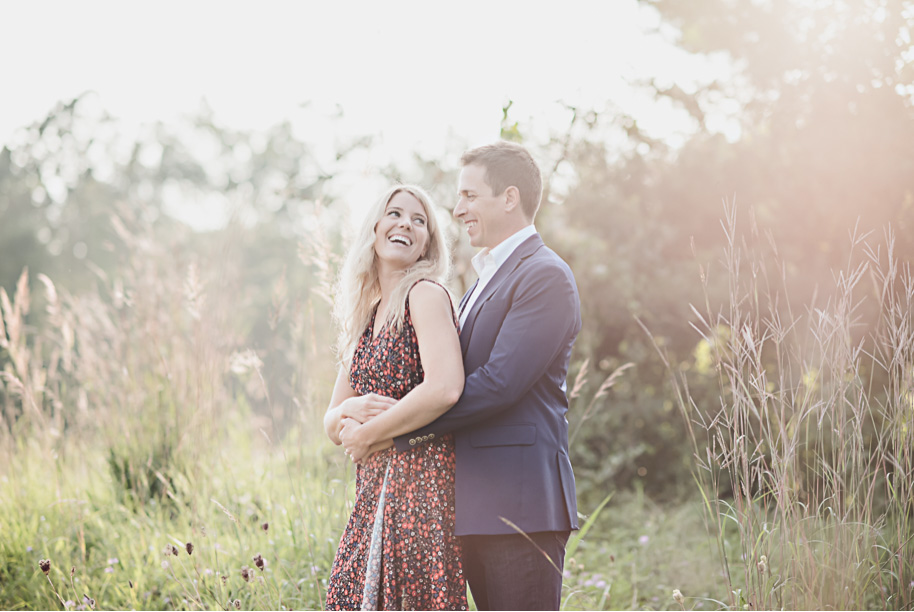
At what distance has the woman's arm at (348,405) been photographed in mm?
2166

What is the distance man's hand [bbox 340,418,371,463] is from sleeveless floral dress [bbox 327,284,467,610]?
0.16 ft

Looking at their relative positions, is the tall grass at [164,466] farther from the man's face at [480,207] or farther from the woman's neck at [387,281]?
the man's face at [480,207]

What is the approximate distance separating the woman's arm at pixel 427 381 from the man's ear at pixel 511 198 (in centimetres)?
39

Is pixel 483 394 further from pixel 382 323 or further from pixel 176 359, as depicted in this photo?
pixel 176 359

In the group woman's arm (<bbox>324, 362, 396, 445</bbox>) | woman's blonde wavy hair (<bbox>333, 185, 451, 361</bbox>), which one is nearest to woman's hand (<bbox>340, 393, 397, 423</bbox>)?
woman's arm (<bbox>324, 362, 396, 445</bbox>)

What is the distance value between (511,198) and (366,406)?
2.67ft

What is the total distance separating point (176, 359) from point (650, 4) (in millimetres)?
4424

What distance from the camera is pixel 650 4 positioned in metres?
5.87

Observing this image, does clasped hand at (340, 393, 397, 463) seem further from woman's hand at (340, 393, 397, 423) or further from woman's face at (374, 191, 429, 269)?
woman's face at (374, 191, 429, 269)

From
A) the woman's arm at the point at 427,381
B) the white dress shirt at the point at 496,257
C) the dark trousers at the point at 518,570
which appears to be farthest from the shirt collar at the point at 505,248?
the dark trousers at the point at 518,570

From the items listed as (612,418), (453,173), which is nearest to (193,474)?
(453,173)

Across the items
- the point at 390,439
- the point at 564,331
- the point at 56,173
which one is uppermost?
the point at 56,173

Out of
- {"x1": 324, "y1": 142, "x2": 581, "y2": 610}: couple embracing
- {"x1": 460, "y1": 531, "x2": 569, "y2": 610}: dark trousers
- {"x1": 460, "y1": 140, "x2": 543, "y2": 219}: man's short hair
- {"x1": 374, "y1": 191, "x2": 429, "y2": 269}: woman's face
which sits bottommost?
{"x1": 460, "y1": 531, "x2": 569, "y2": 610}: dark trousers

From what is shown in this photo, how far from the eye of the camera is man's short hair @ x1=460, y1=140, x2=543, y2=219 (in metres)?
2.40
